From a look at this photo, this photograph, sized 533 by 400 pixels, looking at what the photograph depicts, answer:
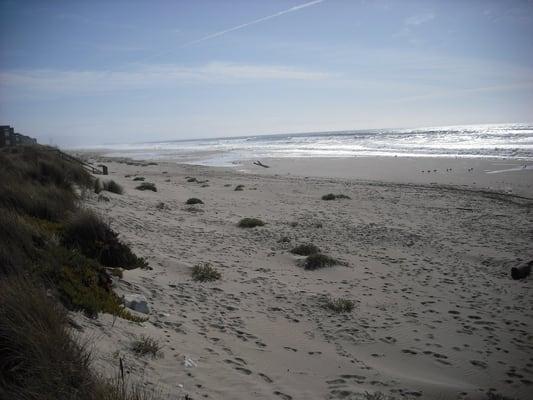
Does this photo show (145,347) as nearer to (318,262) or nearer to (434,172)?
(318,262)

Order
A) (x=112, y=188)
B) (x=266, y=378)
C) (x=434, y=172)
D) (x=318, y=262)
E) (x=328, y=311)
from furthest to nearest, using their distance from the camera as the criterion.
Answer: (x=434, y=172)
(x=112, y=188)
(x=318, y=262)
(x=328, y=311)
(x=266, y=378)

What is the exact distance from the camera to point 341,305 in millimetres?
6633

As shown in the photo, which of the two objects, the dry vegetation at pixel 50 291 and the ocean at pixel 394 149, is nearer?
the dry vegetation at pixel 50 291

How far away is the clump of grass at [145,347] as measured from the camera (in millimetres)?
4012

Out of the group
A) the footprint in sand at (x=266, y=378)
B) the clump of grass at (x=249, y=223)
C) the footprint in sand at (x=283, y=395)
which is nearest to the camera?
the footprint in sand at (x=283, y=395)

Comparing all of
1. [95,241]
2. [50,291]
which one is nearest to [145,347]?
[50,291]

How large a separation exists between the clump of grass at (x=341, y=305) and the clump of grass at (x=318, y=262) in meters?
1.99

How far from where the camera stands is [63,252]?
5.29 meters

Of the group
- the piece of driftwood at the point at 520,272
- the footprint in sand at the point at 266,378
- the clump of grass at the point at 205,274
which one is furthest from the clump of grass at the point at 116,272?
the piece of driftwood at the point at 520,272

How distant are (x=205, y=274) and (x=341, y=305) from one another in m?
2.92

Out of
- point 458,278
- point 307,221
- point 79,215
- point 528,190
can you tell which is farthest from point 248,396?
point 528,190

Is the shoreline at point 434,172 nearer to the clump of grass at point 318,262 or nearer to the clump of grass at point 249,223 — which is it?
the clump of grass at point 249,223

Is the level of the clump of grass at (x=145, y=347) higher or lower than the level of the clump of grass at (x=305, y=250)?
higher

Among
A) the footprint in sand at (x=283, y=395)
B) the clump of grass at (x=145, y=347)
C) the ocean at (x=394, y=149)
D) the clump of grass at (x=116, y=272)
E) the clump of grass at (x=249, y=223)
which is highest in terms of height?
the ocean at (x=394, y=149)
